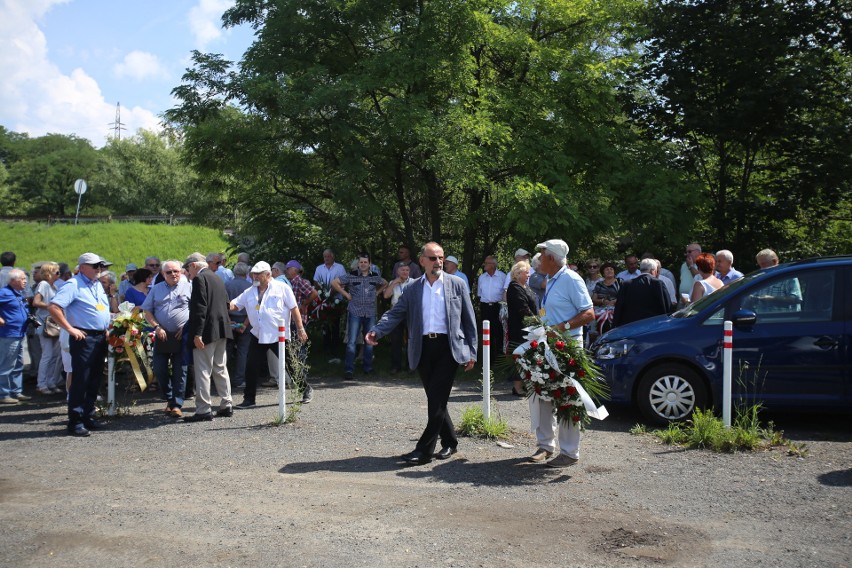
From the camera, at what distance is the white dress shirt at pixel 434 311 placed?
25.2 ft

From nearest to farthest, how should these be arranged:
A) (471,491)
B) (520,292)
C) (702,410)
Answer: (471,491)
(702,410)
(520,292)

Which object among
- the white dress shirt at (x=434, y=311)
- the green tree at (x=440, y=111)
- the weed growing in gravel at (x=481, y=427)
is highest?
the green tree at (x=440, y=111)

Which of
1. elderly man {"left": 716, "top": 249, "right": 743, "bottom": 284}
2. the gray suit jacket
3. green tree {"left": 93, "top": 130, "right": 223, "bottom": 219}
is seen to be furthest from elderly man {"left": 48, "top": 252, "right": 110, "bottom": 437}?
green tree {"left": 93, "top": 130, "right": 223, "bottom": 219}

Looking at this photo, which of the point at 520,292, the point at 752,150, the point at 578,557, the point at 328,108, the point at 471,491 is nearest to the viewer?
the point at 578,557

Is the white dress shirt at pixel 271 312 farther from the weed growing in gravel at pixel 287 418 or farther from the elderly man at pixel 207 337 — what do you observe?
the weed growing in gravel at pixel 287 418

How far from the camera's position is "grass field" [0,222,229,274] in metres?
45.2

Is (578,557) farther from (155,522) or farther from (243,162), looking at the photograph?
(243,162)

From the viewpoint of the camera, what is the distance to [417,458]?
7781mm

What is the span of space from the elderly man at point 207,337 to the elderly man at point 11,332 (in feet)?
10.9

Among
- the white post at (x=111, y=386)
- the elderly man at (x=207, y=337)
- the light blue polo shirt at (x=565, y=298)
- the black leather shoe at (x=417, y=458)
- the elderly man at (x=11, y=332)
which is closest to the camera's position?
the light blue polo shirt at (x=565, y=298)

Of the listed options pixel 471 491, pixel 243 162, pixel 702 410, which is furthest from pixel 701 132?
pixel 471 491

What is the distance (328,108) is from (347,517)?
32.3ft

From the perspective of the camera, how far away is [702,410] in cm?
928

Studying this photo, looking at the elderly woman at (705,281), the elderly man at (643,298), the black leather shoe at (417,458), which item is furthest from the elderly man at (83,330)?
the elderly woman at (705,281)
